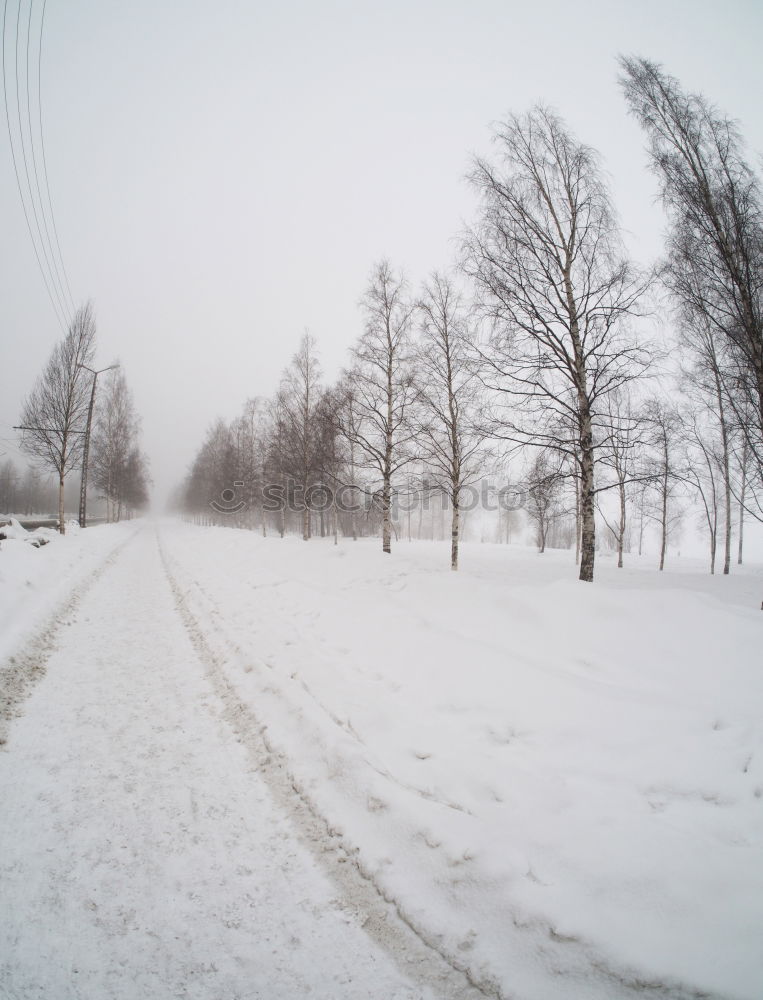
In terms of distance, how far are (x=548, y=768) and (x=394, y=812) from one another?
1.35 m

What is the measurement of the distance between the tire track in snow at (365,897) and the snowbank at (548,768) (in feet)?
0.16

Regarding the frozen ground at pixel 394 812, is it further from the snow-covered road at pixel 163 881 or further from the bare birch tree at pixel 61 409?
the bare birch tree at pixel 61 409

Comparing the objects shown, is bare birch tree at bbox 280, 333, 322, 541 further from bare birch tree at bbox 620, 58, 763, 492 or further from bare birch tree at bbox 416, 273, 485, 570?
bare birch tree at bbox 620, 58, 763, 492

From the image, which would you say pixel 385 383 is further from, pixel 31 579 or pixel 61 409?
pixel 61 409

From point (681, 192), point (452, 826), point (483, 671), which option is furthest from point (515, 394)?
point (452, 826)

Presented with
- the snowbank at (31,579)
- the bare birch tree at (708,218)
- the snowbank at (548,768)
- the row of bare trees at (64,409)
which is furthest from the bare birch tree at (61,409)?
the bare birch tree at (708,218)

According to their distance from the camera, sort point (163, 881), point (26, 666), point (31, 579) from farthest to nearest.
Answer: point (31, 579)
point (26, 666)
point (163, 881)

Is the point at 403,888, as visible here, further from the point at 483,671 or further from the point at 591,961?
the point at 483,671

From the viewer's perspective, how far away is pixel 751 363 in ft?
27.2

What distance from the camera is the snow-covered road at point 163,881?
5.62 ft

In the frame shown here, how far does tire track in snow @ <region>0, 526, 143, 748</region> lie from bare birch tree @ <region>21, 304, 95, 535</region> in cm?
1498

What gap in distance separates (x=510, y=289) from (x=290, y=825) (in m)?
9.76

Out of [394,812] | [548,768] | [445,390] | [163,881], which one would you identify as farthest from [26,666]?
[445,390]

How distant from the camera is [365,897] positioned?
2.12 metres
